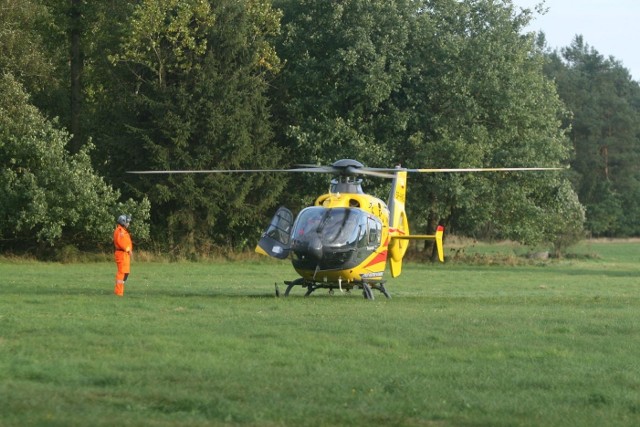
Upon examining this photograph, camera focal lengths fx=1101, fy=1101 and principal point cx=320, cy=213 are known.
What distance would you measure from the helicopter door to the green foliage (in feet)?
56.3

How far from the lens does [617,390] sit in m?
12.6

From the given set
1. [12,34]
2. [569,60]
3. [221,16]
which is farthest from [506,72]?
[569,60]

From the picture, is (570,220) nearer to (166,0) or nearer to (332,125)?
(332,125)

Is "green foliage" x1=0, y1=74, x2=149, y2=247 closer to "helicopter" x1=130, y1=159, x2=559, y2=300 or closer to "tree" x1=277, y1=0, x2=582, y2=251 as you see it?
"tree" x1=277, y1=0, x2=582, y2=251

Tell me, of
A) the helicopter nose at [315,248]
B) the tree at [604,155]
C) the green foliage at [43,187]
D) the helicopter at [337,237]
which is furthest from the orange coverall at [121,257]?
the tree at [604,155]

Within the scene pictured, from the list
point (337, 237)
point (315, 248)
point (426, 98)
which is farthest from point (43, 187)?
point (315, 248)

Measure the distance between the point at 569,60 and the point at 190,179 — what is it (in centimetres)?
10408

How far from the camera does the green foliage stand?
138 ft

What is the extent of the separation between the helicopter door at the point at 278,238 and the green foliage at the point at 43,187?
17149 millimetres

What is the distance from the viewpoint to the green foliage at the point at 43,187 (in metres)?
42.1

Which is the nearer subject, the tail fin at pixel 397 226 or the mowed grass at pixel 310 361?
the mowed grass at pixel 310 361

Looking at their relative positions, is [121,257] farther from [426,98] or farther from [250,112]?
[426,98]

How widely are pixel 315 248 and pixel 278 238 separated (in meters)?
1.84

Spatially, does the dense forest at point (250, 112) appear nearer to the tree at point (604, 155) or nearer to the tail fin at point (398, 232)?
the tail fin at point (398, 232)
